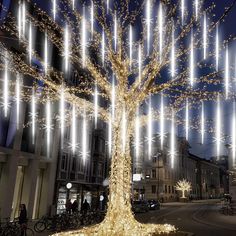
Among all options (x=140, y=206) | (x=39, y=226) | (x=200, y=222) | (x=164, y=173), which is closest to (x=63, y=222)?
(x=39, y=226)

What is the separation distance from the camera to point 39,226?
62.1 feet

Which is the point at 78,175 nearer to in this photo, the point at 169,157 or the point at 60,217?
the point at 60,217

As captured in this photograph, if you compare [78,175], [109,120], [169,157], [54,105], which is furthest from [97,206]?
[169,157]

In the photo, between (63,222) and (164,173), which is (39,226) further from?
(164,173)

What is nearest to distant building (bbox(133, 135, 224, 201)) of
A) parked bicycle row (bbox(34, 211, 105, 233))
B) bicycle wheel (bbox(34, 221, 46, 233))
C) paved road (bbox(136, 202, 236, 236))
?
paved road (bbox(136, 202, 236, 236))

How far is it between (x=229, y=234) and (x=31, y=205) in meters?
13.8

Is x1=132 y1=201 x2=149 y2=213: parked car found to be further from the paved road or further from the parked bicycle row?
the parked bicycle row

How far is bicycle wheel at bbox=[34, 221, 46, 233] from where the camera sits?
18156 millimetres

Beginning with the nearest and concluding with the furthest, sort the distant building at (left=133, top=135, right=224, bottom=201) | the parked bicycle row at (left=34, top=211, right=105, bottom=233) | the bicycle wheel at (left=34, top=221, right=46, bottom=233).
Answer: the bicycle wheel at (left=34, top=221, right=46, bottom=233)
the parked bicycle row at (left=34, top=211, right=105, bottom=233)
the distant building at (left=133, top=135, right=224, bottom=201)

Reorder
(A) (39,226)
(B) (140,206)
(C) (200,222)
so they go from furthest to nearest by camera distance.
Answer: (B) (140,206) → (C) (200,222) → (A) (39,226)

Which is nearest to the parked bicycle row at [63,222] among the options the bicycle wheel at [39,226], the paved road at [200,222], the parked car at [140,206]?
the bicycle wheel at [39,226]

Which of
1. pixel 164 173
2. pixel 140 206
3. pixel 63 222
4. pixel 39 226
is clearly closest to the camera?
pixel 39 226

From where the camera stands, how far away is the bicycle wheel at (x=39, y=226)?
59.6 feet

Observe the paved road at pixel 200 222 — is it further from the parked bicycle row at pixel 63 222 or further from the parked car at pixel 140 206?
the parked car at pixel 140 206
